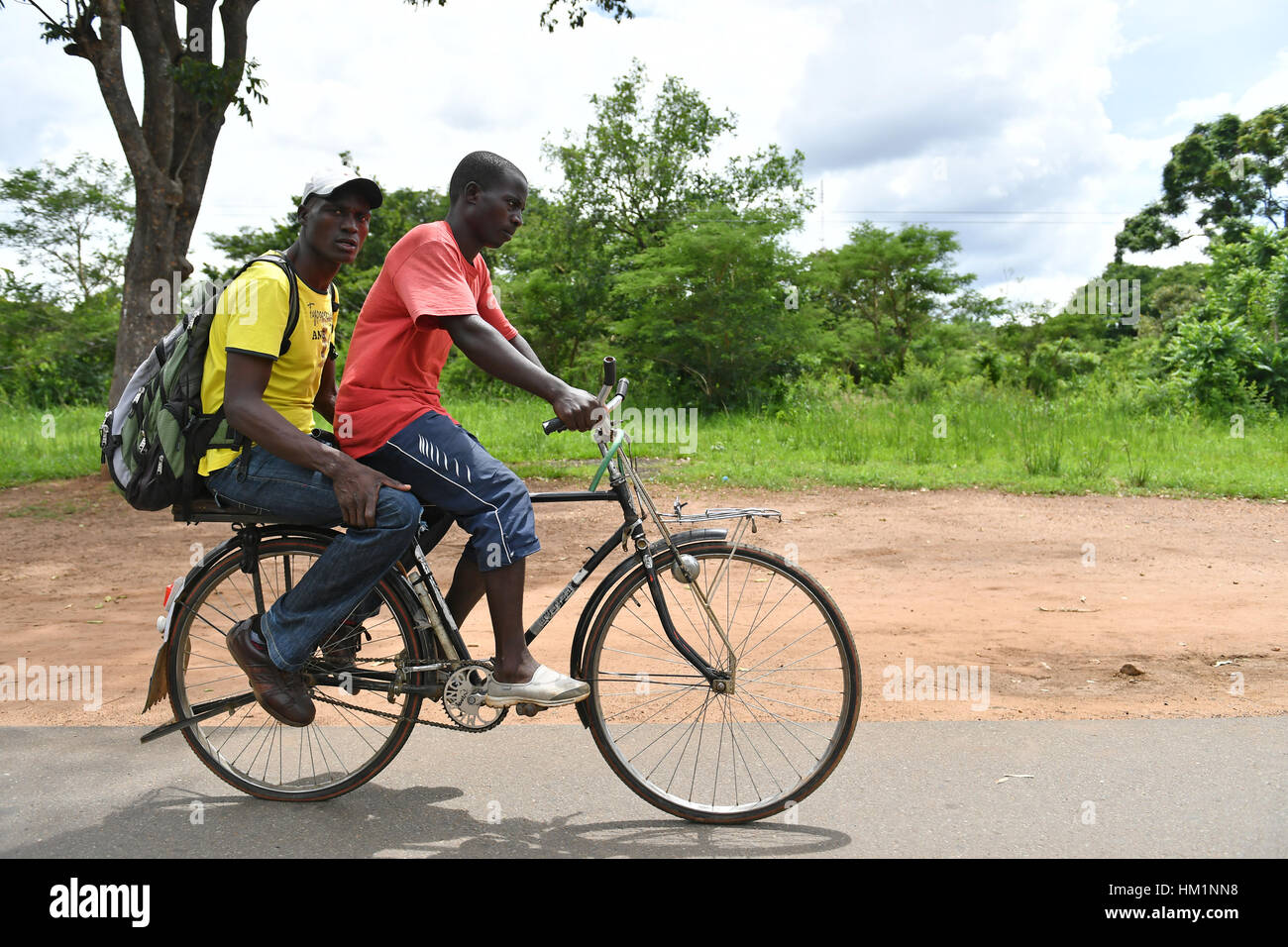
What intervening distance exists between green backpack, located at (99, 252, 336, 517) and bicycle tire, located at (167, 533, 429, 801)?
1.09 feet

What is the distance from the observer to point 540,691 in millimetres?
3129

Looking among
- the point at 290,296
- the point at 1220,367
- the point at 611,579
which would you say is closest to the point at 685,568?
the point at 611,579

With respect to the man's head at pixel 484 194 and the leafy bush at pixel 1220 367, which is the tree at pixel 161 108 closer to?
the man's head at pixel 484 194

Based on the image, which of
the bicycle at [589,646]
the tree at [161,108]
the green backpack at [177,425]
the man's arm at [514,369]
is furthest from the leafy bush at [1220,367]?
the green backpack at [177,425]

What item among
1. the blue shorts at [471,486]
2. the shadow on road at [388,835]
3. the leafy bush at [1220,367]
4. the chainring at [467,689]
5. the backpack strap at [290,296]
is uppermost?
the leafy bush at [1220,367]

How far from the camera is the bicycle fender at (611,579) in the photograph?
3242 millimetres

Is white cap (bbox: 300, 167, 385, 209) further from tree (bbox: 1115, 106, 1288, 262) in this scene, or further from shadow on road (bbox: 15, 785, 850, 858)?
tree (bbox: 1115, 106, 1288, 262)

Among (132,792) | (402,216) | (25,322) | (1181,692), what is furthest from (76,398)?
(1181,692)

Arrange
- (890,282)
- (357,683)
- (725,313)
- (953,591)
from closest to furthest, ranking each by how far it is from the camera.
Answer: (357,683) → (953,591) → (725,313) → (890,282)

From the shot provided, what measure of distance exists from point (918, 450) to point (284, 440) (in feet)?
36.5

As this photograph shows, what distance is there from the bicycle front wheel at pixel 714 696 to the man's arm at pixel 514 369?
1.91 ft

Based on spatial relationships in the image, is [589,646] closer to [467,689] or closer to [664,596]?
[664,596]

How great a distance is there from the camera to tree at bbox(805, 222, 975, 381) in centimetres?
3153

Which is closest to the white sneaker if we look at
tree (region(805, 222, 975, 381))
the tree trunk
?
the tree trunk
